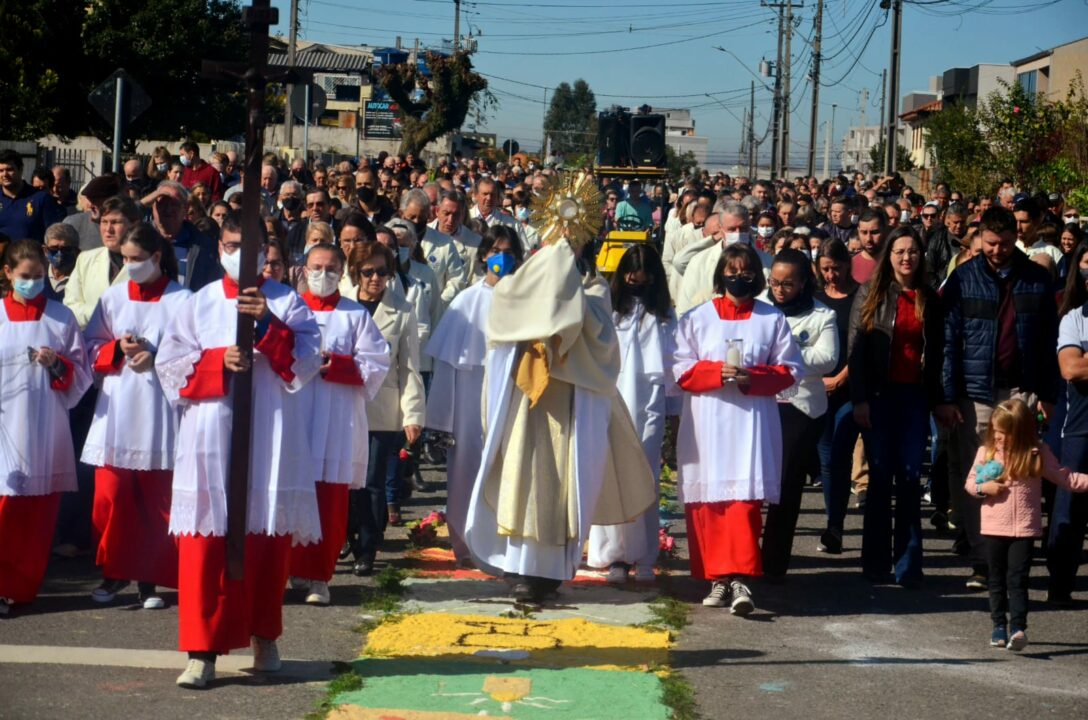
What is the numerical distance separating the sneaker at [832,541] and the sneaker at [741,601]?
206cm

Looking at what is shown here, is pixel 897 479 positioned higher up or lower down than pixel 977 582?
higher up

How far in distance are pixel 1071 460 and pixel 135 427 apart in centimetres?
534

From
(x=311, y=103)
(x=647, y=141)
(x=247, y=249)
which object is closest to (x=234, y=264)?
(x=247, y=249)

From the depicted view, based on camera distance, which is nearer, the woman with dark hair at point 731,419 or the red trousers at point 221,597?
the red trousers at point 221,597

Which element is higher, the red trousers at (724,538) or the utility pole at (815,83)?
the utility pole at (815,83)

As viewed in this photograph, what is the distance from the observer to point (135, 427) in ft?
28.7

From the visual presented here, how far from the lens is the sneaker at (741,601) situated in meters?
8.98

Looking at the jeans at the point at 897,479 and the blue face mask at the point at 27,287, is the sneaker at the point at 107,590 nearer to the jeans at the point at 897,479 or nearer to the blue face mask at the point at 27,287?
the blue face mask at the point at 27,287

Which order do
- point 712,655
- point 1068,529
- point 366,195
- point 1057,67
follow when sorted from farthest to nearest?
point 1057,67, point 366,195, point 1068,529, point 712,655

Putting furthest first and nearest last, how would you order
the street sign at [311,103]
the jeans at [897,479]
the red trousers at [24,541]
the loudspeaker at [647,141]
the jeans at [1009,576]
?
the loudspeaker at [647,141]
the street sign at [311,103]
the jeans at [897,479]
the red trousers at [24,541]
the jeans at [1009,576]

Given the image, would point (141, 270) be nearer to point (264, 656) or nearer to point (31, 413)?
point (31, 413)

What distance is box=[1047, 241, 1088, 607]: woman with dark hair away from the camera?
9.65m

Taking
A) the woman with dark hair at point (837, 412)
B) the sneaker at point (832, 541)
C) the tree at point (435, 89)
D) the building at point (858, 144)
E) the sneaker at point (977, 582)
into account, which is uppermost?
the building at point (858, 144)

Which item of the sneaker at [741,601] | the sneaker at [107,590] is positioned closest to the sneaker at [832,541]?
the sneaker at [741,601]
